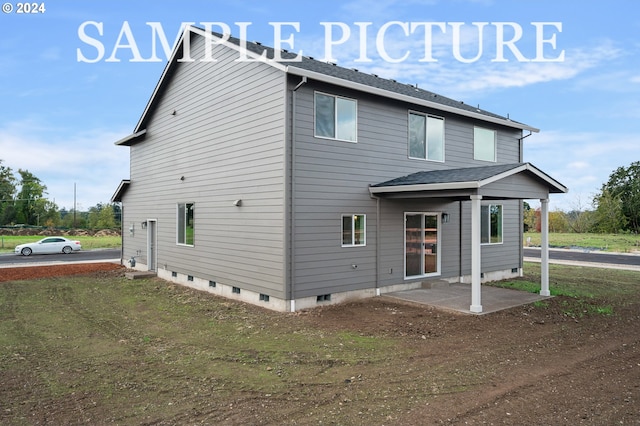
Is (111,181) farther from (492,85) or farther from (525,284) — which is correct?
(525,284)

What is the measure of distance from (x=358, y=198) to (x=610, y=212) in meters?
44.0

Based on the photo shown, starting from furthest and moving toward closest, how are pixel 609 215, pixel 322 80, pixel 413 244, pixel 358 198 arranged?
pixel 609 215 < pixel 413 244 < pixel 358 198 < pixel 322 80

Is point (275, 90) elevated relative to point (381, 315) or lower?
elevated

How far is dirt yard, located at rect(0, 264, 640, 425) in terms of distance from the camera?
4.06 m

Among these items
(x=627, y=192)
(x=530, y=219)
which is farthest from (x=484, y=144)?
(x=627, y=192)

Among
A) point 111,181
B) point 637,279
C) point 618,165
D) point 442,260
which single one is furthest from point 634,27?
point 111,181

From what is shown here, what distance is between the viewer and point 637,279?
14.7 metres

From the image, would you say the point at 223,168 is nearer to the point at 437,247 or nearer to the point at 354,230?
the point at 354,230

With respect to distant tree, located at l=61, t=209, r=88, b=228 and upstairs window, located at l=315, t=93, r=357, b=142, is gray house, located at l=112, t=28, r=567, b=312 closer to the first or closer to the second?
upstairs window, located at l=315, t=93, r=357, b=142

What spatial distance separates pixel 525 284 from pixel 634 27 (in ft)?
39.7

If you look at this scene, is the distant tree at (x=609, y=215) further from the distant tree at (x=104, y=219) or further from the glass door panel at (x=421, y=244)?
the distant tree at (x=104, y=219)

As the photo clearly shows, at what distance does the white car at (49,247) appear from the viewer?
2550 centimetres

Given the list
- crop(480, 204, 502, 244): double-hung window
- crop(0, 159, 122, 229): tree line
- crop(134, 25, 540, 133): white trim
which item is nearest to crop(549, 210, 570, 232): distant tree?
crop(134, 25, 540, 133): white trim

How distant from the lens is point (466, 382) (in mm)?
4988
